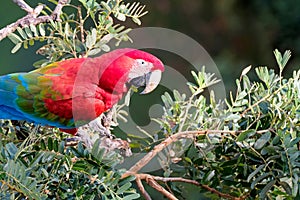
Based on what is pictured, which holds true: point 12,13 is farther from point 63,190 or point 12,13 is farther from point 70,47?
point 63,190

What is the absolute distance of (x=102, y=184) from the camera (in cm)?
61

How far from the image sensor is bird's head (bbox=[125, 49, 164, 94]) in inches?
31.3

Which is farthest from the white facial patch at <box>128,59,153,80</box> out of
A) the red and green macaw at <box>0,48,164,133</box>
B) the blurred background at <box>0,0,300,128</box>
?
the blurred background at <box>0,0,300,128</box>

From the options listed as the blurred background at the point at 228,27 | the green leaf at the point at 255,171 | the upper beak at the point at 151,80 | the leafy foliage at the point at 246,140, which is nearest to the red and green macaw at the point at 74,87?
the upper beak at the point at 151,80

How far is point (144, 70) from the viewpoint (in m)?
0.82

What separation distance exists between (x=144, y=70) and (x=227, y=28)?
1524 millimetres

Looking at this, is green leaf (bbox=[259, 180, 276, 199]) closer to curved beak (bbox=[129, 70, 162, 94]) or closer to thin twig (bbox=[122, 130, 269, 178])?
thin twig (bbox=[122, 130, 269, 178])

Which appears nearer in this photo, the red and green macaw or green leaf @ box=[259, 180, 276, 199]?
green leaf @ box=[259, 180, 276, 199]

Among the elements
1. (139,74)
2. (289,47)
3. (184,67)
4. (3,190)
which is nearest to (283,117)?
(139,74)

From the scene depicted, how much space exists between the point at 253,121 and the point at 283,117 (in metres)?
0.04

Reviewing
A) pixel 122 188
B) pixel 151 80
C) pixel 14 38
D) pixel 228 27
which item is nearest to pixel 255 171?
pixel 122 188

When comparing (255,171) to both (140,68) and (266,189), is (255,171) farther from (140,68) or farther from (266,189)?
(140,68)

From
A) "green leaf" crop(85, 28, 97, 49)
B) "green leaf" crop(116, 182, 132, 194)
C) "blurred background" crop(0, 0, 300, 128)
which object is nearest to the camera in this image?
"green leaf" crop(116, 182, 132, 194)

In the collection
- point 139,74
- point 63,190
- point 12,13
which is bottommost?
point 63,190
